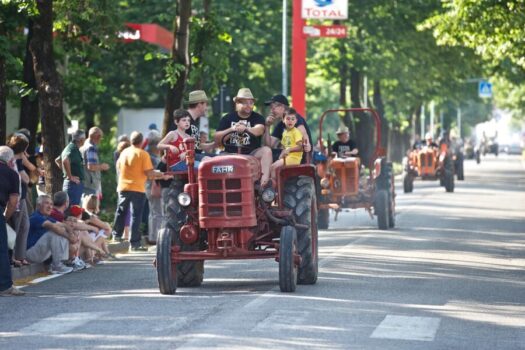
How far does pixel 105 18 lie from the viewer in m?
28.8

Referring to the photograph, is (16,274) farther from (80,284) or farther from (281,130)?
(281,130)

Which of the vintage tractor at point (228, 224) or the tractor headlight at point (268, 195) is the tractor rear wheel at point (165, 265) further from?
the tractor headlight at point (268, 195)

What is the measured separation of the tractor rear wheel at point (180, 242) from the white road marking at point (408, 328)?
310 cm

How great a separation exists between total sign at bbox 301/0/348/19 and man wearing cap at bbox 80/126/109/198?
1915cm

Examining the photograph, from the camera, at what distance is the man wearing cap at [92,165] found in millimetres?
23734

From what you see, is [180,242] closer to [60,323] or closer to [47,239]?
[60,323]

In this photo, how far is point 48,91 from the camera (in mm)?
24141

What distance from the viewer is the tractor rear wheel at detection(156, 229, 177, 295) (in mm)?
15250

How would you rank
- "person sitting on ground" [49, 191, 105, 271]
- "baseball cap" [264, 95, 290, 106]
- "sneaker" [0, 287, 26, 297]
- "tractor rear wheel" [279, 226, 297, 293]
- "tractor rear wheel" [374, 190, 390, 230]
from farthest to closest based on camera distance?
"tractor rear wheel" [374, 190, 390, 230] → "person sitting on ground" [49, 191, 105, 271] → "baseball cap" [264, 95, 290, 106] → "sneaker" [0, 287, 26, 297] → "tractor rear wheel" [279, 226, 297, 293]

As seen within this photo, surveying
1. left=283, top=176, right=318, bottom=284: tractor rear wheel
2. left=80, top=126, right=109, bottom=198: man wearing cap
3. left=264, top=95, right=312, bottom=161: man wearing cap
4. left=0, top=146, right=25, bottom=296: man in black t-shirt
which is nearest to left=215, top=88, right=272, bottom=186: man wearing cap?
left=264, top=95, right=312, bottom=161: man wearing cap

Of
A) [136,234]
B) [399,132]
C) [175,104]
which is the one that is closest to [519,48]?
[175,104]

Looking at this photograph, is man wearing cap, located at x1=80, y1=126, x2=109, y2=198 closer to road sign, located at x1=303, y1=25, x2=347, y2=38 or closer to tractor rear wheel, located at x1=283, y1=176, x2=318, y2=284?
tractor rear wheel, located at x1=283, y1=176, x2=318, y2=284

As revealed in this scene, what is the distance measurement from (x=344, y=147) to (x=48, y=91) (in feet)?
23.2

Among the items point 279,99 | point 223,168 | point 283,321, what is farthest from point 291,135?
point 283,321
